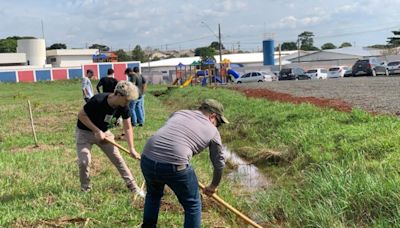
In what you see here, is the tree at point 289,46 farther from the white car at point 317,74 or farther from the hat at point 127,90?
the hat at point 127,90

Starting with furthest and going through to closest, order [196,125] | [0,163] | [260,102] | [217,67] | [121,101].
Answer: [217,67] < [260,102] < [0,163] < [121,101] < [196,125]

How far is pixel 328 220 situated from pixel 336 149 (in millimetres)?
3589

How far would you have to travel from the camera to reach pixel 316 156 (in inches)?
340

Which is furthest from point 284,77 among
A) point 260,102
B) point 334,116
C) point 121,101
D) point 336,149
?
point 121,101

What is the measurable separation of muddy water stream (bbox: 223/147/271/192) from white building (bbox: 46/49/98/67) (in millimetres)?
94772

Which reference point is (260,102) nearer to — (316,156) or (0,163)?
(316,156)

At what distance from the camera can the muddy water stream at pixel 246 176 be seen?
853 cm

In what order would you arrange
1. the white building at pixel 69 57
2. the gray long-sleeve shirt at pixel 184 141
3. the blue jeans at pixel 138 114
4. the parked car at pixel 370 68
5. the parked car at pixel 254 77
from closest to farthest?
the gray long-sleeve shirt at pixel 184 141, the blue jeans at pixel 138 114, the parked car at pixel 370 68, the parked car at pixel 254 77, the white building at pixel 69 57

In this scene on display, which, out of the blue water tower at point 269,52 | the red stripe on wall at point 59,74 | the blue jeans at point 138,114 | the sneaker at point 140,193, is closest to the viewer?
the sneaker at point 140,193

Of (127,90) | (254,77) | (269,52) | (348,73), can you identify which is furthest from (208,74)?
(269,52)

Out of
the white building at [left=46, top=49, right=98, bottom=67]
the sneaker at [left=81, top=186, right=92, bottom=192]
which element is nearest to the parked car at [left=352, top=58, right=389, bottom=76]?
the sneaker at [left=81, top=186, right=92, bottom=192]

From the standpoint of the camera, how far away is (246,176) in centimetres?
938

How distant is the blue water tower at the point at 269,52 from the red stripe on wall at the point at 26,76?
36309 millimetres

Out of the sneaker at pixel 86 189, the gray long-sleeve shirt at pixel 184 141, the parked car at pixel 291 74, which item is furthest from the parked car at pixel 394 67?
the gray long-sleeve shirt at pixel 184 141
